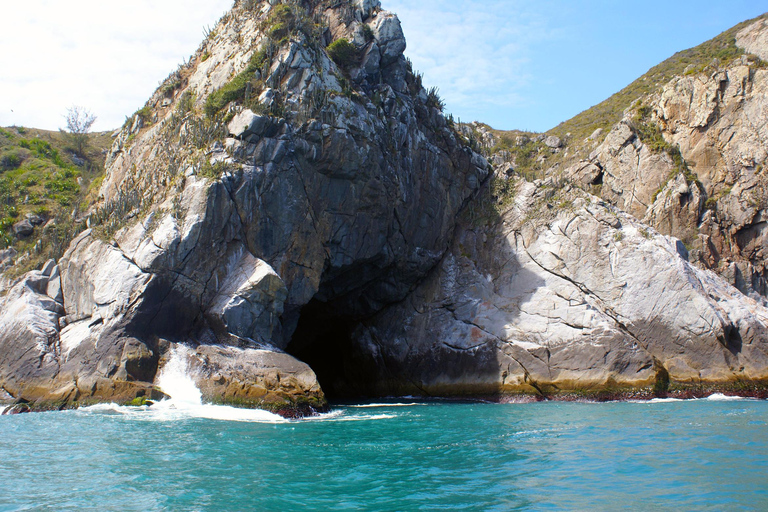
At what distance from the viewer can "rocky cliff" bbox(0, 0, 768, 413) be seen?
22719 mm

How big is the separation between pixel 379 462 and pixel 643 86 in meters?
66.0

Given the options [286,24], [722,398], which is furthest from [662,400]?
[286,24]

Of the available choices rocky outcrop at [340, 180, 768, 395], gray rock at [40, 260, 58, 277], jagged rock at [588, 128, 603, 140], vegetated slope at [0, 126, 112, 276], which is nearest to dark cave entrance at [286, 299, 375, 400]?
rocky outcrop at [340, 180, 768, 395]

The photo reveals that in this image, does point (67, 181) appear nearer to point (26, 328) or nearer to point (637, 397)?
point (26, 328)

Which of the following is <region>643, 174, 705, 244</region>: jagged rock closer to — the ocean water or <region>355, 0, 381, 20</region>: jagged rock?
the ocean water

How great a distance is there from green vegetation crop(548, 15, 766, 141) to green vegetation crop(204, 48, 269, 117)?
38.1 metres

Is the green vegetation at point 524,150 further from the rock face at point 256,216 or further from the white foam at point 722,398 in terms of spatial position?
the white foam at point 722,398

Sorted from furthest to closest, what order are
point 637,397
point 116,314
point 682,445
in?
1. point 637,397
2. point 116,314
3. point 682,445

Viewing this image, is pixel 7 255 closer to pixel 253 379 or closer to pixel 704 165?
pixel 253 379

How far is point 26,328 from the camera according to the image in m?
22.6

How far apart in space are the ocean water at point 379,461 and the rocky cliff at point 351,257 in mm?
4764

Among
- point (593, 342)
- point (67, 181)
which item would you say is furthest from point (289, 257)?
point (67, 181)

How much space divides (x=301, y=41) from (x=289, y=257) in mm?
12491

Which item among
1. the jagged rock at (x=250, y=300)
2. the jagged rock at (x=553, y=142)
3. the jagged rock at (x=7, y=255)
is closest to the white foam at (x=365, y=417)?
the jagged rock at (x=250, y=300)
